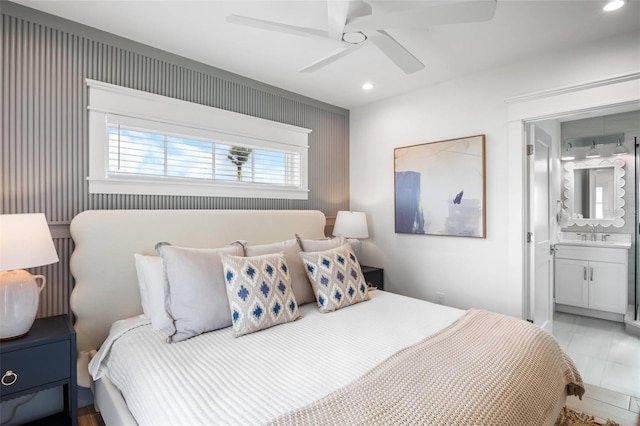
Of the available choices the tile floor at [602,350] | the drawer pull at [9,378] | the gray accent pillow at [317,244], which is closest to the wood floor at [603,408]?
the tile floor at [602,350]

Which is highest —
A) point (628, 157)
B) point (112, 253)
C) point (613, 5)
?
point (613, 5)

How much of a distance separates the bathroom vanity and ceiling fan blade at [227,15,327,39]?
408 centimetres

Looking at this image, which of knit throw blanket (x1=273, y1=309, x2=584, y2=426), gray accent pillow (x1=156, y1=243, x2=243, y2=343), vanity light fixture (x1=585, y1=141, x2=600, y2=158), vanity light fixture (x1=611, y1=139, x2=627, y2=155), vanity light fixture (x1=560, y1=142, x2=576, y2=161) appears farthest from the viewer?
vanity light fixture (x1=560, y1=142, x2=576, y2=161)

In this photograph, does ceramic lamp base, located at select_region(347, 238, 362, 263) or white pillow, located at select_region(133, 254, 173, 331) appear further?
ceramic lamp base, located at select_region(347, 238, 362, 263)

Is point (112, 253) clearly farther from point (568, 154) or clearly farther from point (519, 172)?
point (568, 154)

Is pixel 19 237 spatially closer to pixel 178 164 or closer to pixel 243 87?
pixel 178 164

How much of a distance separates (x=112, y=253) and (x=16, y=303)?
1.83 feet

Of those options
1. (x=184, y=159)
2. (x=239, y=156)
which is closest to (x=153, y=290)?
(x=184, y=159)

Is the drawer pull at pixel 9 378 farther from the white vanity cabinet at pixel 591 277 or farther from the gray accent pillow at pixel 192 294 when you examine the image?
the white vanity cabinet at pixel 591 277

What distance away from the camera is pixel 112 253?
2.15 metres

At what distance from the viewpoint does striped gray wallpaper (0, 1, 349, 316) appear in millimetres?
1934

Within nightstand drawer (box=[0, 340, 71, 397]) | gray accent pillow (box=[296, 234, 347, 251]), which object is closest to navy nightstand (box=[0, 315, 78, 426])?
nightstand drawer (box=[0, 340, 71, 397])

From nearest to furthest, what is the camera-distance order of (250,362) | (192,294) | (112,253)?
(250,362), (192,294), (112,253)

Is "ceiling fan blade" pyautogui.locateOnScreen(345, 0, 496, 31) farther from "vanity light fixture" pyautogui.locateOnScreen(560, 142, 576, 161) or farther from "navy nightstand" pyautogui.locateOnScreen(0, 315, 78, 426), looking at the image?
"vanity light fixture" pyautogui.locateOnScreen(560, 142, 576, 161)
